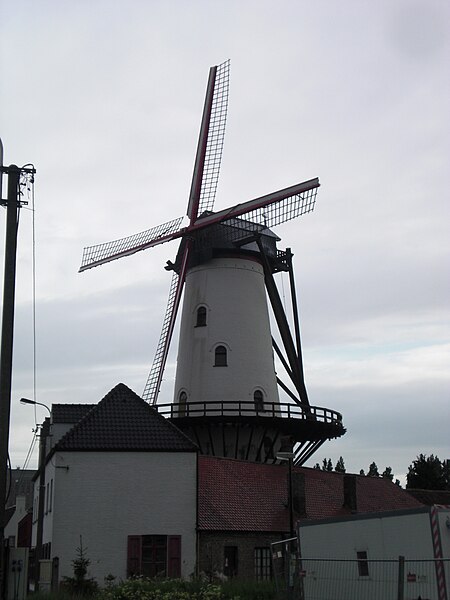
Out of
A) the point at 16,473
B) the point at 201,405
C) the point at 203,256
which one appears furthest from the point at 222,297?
the point at 16,473

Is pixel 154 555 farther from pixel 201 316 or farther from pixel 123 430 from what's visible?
A: pixel 201 316

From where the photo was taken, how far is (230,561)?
2725cm

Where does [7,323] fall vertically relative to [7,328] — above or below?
above

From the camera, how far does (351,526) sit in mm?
17266

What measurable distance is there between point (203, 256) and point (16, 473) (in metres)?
53.1

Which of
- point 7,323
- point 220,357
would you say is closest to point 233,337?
point 220,357

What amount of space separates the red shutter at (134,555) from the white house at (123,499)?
30mm

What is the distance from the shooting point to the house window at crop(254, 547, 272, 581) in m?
27.5

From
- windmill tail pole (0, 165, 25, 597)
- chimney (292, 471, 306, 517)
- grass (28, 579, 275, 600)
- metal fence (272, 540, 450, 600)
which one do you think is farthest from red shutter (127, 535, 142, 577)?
windmill tail pole (0, 165, 25, 597)

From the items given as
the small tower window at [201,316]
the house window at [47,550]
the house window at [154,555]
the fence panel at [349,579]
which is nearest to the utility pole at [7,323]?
the fence panel at [349,579]

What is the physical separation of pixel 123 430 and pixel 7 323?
1115 cm

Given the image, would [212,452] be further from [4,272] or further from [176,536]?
[4,272]

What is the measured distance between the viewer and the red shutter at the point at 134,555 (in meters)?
26.0

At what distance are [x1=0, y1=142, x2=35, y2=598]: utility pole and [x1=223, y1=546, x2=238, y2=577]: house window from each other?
436 inches
